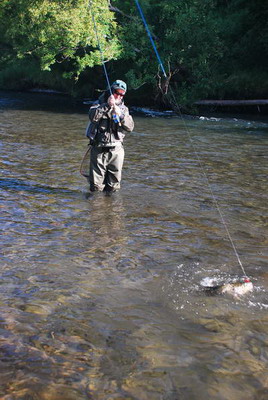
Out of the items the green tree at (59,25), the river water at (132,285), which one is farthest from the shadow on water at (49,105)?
the river water at (132,285)

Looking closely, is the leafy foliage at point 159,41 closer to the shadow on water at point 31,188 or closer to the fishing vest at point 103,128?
the shadow on water at point 31,188

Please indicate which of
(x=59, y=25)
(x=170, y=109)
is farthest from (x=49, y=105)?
(x=170, y=109)

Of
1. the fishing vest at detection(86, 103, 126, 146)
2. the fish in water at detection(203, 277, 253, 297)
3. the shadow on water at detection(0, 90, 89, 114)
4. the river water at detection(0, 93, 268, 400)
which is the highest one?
the fishing vest at detection(86, 103, 126, 146)

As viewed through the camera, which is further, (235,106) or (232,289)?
(235,106)

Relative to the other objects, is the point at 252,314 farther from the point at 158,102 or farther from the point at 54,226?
the point at 158,102

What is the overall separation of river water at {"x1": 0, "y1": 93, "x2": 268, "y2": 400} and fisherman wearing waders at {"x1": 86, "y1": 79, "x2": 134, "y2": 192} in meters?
0.39

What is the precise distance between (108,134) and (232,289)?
4697mm

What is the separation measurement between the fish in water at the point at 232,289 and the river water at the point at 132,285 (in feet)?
0.30

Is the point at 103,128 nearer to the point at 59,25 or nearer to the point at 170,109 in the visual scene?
the point at 59,25

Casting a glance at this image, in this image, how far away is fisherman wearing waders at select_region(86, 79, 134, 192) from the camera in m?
8.91

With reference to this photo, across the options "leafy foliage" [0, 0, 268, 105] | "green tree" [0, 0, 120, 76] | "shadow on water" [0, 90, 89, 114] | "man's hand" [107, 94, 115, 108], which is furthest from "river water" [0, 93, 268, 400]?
"shadow on water" [0, 90, 89, 114]

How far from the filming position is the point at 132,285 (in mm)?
5543

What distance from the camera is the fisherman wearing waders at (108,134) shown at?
351 inches

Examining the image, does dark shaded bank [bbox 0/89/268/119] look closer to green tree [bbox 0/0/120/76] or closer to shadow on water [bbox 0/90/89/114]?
shadow on water [bbox 0/90/89/114]
